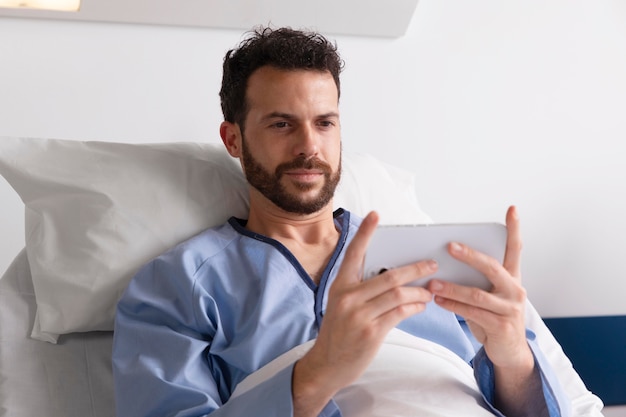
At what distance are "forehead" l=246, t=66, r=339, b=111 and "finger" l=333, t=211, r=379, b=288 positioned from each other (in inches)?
24.5

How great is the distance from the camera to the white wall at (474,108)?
87.4 inches

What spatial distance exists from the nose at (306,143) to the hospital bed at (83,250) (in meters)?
0.23

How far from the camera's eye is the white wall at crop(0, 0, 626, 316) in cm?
222

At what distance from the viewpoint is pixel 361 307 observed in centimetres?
119

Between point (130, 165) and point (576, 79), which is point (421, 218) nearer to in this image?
point (130, 165)

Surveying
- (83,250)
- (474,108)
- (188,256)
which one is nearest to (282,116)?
(188,256)

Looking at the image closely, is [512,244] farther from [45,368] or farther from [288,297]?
[45,368]

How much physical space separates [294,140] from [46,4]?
649 millimetres

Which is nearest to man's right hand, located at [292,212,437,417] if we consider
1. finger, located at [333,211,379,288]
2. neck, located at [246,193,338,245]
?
finger, located at [333,211,379,288]

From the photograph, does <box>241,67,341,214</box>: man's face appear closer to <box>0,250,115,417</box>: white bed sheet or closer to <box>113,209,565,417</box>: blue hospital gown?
<box>113,209,565,417</box>: blue hospital gown

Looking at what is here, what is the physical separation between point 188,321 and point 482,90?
136 cm

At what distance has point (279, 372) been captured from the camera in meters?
1.35

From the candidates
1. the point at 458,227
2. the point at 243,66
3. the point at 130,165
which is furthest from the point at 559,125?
the point at 458,227

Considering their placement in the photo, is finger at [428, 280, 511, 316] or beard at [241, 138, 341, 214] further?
beard at [241, 138, 341, 214]
